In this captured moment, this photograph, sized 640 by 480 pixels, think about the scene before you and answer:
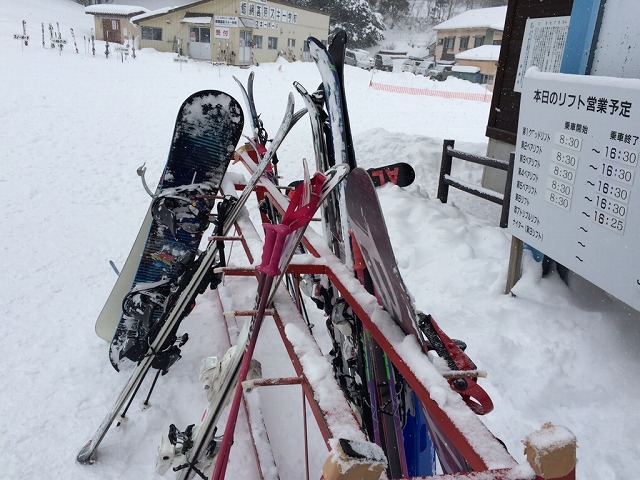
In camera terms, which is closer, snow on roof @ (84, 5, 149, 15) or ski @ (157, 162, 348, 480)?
ski @ (157, 162, 348, 480)

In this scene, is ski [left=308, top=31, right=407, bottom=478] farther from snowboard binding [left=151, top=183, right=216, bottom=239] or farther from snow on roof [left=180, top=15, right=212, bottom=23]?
snow on roof [left=180, top=15, right=212, bottom=23]

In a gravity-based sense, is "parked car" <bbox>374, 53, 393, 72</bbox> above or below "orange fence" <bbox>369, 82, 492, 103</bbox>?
above

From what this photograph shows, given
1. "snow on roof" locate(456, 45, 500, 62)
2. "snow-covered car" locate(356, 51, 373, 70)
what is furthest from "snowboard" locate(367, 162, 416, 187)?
"snow on roof" locate(456, 45, 500, 62)

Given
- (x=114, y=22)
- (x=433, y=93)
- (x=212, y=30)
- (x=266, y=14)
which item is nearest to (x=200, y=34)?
(x=212, y=30)

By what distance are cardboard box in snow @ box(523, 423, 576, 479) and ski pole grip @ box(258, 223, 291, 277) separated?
120 centimetres

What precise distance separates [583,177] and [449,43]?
54.5 meters

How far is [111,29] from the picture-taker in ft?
115

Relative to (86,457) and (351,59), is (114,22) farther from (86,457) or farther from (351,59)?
(86,457)

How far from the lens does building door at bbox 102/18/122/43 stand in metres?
35.0

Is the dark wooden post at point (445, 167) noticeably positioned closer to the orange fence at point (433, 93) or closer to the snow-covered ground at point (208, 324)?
the snow-covered ground at point (208, 324)

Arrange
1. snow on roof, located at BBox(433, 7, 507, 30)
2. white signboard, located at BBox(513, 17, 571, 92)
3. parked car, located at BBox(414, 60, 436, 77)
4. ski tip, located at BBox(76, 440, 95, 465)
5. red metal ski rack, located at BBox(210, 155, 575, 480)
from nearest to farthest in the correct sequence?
red metal ski rack, located at BBox(210, 155, 575, 480) → ski tip, located at BBox(76, 440, 95, 465) → white signboard, located at BBox(513, 17, 571, 92) → parked car, located at BBox(414, 60, 436, 77) → snow on roof, located at BBox(433, 7, 507, 30)

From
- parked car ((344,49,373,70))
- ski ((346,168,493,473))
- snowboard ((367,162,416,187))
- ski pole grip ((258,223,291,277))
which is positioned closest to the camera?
ski ((346,168,493,473))

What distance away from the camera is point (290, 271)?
2.42 metres

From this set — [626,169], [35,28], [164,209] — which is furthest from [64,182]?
[35,28]
